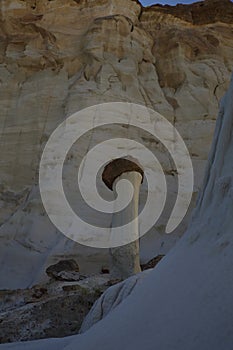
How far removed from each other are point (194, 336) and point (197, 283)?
332 mm

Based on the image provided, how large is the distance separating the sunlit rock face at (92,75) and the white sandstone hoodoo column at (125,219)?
3.69 m

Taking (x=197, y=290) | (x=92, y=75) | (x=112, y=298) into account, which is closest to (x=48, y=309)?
(x=112, y=298)

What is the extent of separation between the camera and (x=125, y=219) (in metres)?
8.20

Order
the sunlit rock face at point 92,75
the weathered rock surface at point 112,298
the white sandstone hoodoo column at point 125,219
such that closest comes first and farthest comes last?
the weathered rock surface at point 112,298, the white sandstone hoodoo column at point 125,219, the sunlit rock face at point 92,75

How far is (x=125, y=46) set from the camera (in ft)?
54.0

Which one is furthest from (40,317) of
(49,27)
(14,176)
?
(49,27)

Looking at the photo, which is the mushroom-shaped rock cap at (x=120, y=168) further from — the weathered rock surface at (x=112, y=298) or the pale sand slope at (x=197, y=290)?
the pale sand slope at (x=197, y=290)

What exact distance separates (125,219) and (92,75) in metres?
8.34

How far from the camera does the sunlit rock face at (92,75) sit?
45.8ft

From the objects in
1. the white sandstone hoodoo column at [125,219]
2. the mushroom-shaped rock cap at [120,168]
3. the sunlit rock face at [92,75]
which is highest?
the sunlit rock face at [92,75]

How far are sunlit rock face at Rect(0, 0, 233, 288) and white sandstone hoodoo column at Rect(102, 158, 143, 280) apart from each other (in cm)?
369

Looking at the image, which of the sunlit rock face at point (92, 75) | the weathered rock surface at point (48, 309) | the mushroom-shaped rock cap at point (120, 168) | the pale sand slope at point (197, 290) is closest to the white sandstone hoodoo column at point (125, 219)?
the mushroom-shaped rock cap at point (120, 168)

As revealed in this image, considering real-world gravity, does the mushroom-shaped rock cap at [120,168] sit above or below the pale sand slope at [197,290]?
above

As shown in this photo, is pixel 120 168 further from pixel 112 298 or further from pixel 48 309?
pixel 112 298
